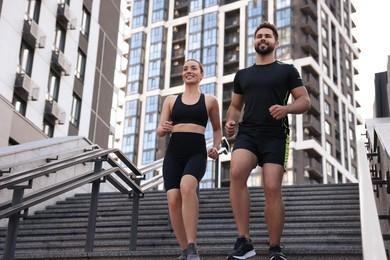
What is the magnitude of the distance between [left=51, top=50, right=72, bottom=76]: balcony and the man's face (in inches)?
929

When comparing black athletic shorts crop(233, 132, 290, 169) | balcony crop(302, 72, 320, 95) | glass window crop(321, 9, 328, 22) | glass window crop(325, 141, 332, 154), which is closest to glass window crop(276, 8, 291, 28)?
balcony crop(302, 72, 320, 95)

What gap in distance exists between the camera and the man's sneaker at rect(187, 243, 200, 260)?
4.67m

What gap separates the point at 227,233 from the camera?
289 inches

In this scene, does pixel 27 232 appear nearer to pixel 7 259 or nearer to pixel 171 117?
pixel 7 259

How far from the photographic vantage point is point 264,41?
4.92 metres

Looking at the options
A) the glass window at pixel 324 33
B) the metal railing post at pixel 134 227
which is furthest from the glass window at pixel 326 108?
the metal railing post at pixel 134 227

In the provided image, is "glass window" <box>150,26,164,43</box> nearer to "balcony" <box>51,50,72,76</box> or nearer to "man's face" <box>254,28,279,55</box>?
"balcony" <box>51,50,72,76</box>

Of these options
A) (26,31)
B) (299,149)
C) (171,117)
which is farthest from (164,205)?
(299,149)

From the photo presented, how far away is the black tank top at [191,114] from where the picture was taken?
17.1ft

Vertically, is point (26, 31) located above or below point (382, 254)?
above

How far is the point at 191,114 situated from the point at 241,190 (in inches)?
35.6

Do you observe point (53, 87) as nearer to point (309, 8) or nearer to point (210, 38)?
point (210, 38)

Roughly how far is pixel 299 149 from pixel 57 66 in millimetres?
31485

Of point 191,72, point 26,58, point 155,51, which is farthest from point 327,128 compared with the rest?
point 191,72
